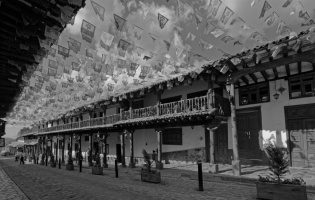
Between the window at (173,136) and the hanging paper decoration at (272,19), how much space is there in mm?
11253

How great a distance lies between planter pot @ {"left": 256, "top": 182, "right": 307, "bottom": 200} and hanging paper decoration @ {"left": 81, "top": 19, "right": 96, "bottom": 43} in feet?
24.9

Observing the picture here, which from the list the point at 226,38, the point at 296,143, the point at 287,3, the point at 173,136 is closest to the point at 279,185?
the point at 287,3

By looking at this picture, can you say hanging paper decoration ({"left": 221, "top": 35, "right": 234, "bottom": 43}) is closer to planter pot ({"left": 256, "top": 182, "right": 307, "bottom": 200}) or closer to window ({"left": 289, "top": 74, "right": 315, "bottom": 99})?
window ({"left": 289, "top": 74, "right": 315, "bottom": 99})

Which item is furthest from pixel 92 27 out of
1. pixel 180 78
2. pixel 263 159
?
pixel 263 159

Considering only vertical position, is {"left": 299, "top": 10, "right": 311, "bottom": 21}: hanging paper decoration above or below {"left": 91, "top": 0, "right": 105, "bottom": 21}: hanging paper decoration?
above

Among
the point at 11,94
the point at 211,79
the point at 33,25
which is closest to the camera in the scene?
the point at 33,25

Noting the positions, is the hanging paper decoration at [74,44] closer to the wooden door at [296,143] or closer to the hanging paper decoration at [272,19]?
the hanging paper decoration at [272,19]

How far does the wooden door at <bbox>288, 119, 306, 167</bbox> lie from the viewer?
12466 millimetres

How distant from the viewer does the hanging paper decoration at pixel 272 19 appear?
876cm

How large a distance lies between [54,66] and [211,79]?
828 cm

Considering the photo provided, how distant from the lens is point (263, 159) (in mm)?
13734

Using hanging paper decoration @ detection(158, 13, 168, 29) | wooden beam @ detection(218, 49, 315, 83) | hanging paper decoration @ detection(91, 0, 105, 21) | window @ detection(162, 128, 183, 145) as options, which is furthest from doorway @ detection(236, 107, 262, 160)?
hanging paper decoration @ detection(91, 0, 105, 21)

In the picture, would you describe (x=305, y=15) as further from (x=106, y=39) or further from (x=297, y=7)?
(x=106, y=39)

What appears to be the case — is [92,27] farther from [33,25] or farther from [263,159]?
[263,159]
